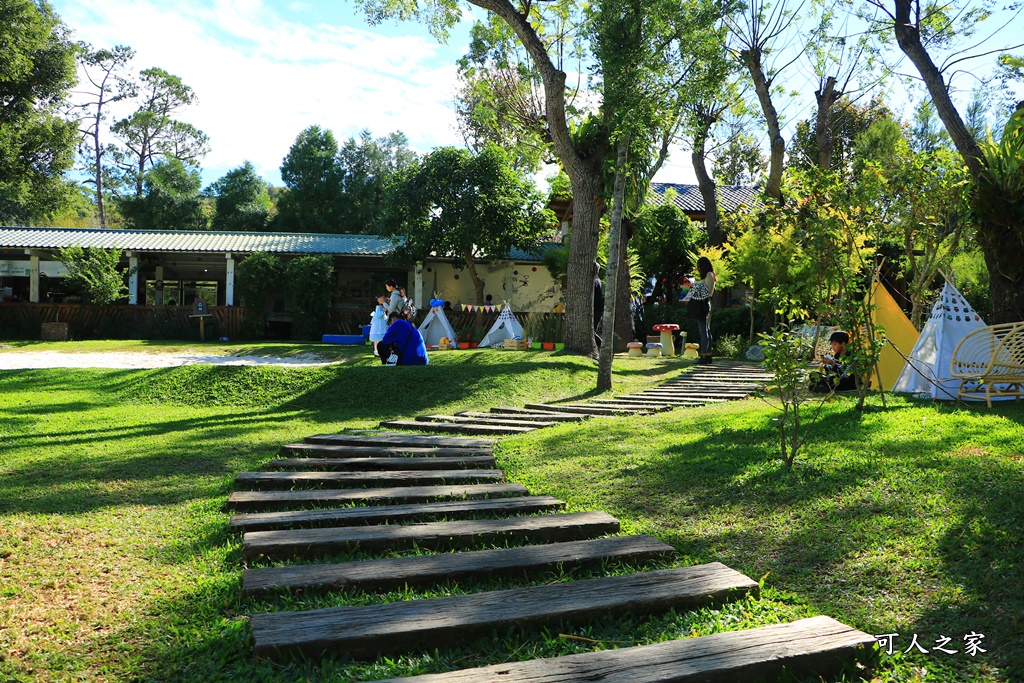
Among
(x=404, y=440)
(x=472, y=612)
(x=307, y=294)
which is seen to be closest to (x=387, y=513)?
(x=472, y=612)

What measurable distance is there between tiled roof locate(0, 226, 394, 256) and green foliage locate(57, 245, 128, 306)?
207 centimetres

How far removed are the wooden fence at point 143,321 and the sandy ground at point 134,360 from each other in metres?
5.54

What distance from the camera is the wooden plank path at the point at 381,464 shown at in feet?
18.0

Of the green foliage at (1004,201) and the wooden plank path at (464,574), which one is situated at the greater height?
the green foliage at (1004,201)

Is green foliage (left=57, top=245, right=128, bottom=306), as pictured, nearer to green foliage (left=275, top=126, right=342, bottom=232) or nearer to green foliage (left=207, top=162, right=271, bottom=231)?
green foliage (left=275, top=126, right=342, bottom=232)

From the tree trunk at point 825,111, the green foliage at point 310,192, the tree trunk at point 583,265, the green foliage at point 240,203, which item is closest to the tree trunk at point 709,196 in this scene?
the tree trunk at point 825,111

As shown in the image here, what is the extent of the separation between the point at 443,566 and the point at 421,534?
1.62 ft

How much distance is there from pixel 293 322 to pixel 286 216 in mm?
16975

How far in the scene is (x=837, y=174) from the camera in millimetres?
7109

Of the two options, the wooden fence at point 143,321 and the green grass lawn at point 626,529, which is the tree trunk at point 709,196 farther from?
the green grass lawn at point 626,529

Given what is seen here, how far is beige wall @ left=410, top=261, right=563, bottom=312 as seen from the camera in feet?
88.6

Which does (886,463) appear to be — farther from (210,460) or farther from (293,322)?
(293,322)

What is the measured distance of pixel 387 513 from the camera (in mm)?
4023

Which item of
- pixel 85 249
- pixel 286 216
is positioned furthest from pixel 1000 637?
pixel 286 216
